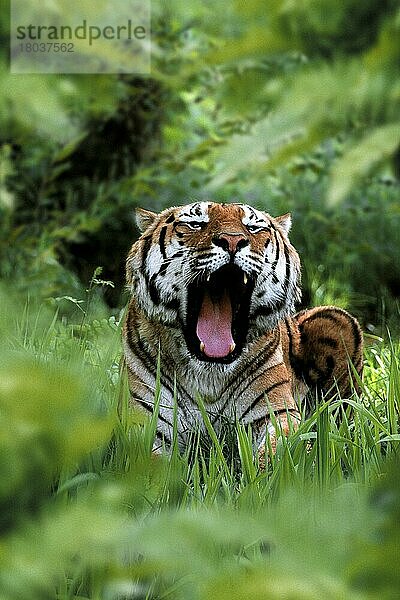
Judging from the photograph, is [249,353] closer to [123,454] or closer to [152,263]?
[152,263]

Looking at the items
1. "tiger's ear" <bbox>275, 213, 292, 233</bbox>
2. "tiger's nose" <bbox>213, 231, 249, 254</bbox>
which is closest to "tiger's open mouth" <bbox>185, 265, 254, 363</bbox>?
"tiger's nose" <bbox>213, 231, 249, 254</bbox>

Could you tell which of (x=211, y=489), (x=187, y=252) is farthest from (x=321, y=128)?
(x=187, y=252)

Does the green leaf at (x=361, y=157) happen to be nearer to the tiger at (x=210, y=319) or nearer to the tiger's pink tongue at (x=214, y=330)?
the tiger at (x=210, y=319)

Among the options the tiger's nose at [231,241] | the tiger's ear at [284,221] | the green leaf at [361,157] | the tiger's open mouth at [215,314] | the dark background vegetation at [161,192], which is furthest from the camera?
the dark background vegetation at [161,192]

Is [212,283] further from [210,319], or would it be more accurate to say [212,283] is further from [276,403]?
[276,403]

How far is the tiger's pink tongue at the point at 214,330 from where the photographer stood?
135 inches

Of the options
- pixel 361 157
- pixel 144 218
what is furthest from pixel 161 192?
pixel 361 157

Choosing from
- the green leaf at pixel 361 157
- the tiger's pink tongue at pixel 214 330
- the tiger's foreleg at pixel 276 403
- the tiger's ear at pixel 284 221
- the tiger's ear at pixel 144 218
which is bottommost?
the green leaf at pixel 361 157

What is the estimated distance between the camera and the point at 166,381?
3.50m

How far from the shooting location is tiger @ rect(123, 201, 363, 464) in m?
3.38

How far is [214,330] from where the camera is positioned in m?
3.44

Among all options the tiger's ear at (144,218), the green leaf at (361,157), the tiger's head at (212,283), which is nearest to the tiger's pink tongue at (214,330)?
the tiger's head at (212,283)

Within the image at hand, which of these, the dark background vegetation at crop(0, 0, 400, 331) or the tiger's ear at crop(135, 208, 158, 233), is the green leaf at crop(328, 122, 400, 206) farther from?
the dark background vegetation at crop(0, 0, 400, 331)

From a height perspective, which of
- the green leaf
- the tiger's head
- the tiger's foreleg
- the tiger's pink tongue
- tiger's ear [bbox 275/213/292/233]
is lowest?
the green leaf
